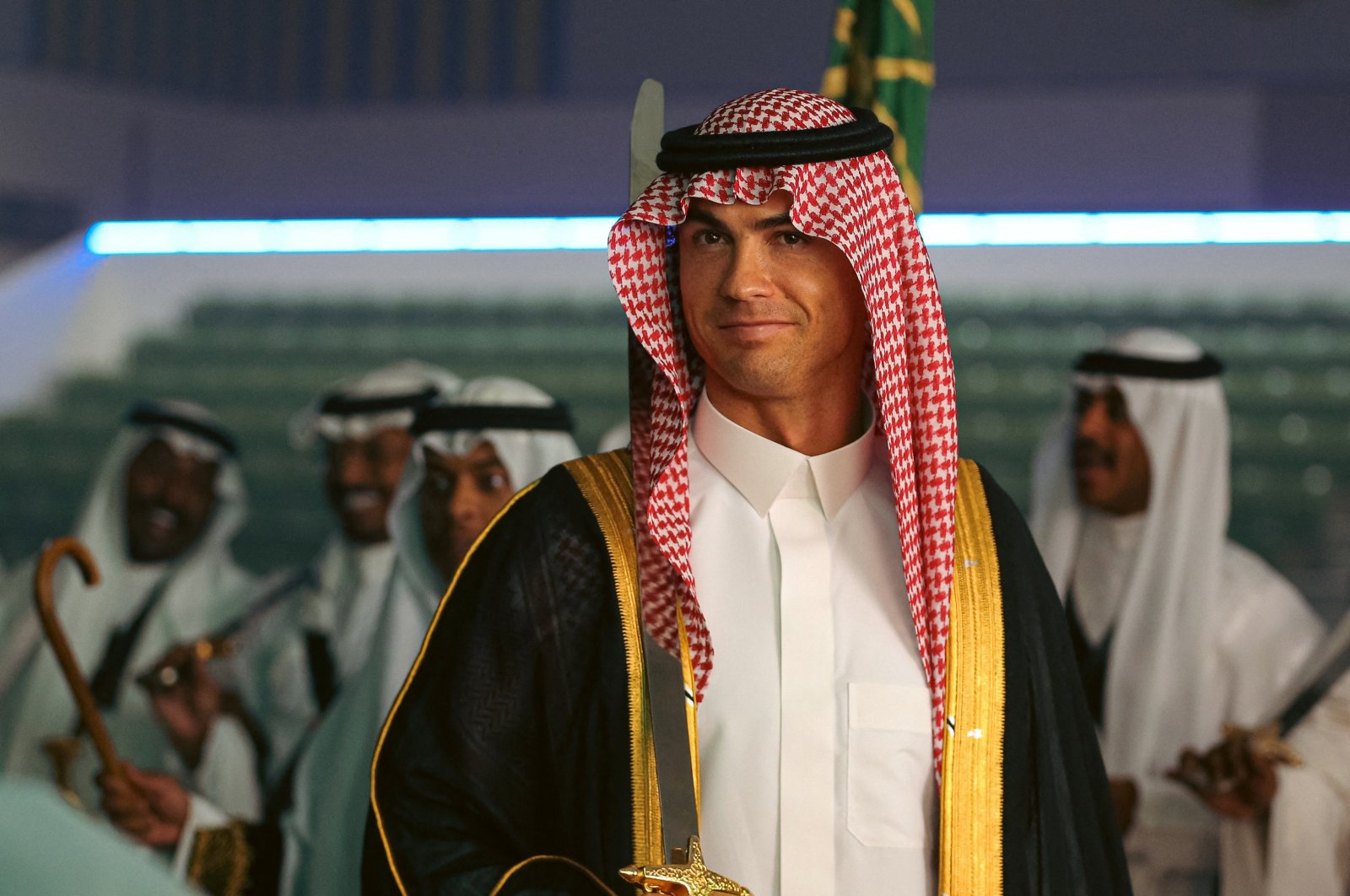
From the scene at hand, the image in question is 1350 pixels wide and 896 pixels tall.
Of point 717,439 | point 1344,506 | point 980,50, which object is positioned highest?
point 980,50

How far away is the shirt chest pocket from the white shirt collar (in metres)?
0.24

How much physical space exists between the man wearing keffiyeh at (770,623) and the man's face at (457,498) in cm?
181

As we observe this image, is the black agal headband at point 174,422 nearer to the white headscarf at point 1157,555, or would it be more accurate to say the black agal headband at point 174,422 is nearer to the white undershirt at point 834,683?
the white headscarf at point 1157,555

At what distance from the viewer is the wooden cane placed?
2553 millimetres

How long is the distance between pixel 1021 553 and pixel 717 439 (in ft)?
1.28

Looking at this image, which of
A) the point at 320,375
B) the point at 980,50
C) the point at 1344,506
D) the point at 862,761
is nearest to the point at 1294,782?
the point at 862,761

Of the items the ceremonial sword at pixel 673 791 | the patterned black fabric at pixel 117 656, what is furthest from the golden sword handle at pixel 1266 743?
the patterned black fabric at pixel 117 656

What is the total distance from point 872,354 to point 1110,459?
2.59m

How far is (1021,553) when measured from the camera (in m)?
1.96

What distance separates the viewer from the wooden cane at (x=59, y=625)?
8.38 feet

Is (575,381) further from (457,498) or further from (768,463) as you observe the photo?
(768,463)

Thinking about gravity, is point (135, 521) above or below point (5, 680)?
above

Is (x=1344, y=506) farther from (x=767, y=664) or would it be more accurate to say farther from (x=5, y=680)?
(x=767, y=664)

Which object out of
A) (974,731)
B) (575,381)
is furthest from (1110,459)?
(575,381)
